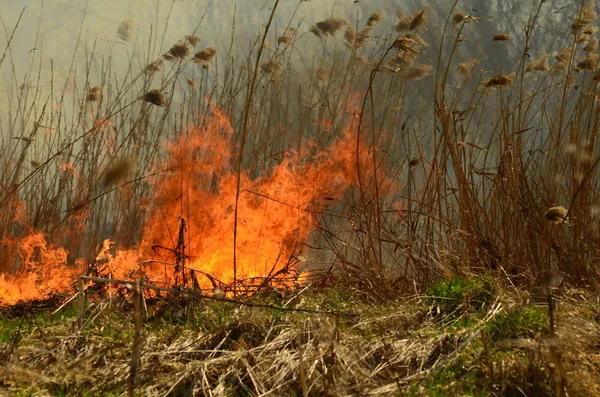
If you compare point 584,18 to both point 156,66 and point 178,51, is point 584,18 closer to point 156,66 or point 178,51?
point 178,51

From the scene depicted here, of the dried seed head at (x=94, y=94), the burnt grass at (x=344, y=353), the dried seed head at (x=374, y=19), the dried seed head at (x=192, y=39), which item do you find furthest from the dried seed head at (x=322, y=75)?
the burnt grass at (x=344, y=353)

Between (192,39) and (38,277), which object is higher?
(192,39)

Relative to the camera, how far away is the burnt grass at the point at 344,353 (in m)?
1.61

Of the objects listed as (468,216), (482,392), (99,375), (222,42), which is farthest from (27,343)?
(222,42)

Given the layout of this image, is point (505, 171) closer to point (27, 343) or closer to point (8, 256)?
point (27, 343)

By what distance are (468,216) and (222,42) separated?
7.05 metres

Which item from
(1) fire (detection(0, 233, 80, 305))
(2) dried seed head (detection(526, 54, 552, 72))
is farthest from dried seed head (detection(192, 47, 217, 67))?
(2) dried seed head (detection(526, 54, 552, 72))

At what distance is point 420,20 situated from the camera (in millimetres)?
3586

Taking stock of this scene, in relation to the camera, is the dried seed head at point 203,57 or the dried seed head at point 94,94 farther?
the dried seed head at point 94,94

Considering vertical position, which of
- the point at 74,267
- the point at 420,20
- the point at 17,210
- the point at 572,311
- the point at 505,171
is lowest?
the point at 74,267

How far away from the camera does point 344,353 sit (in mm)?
1719

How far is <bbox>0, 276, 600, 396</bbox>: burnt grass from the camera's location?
161 cm

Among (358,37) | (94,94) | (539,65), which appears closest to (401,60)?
(358,37)

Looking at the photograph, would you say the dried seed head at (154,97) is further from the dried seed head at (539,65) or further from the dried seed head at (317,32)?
the dried seed head at (539,65)
